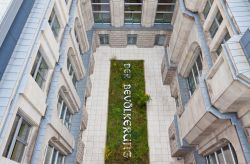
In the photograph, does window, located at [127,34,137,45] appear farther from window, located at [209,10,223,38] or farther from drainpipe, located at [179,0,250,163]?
window, located at [209,10,223,38]

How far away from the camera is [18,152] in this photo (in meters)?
14.6

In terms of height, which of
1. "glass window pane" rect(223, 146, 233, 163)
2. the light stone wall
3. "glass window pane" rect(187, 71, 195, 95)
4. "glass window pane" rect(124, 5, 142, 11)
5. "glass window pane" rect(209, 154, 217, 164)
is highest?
"glass window pane" rect(124, 5, 142, 11)

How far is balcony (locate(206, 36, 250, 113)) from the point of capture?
12867mm

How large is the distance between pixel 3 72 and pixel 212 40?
15227 mm

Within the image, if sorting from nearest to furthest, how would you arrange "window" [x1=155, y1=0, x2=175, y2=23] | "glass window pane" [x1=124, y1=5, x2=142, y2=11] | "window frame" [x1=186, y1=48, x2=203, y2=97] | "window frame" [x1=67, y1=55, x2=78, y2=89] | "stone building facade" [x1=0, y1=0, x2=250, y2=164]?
"stone building facade" [x1=0, y1=0, x2=250, y2=164] → "window frame" [x1=186, y1=48, x2=203, y2=97] → "window frame" [x1=67, y1=55, x2=78, y2=89] → "window" [x1=155, y1=0, x2=175, y2=23] → "glass window pane" [x1=124, y1=5, x2=142, y2=11]

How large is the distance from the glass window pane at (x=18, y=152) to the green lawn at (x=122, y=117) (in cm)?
1311

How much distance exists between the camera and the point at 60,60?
19.9 metres

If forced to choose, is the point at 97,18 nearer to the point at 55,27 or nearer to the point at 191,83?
the point at 55,27

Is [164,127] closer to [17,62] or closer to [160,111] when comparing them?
[160,111]

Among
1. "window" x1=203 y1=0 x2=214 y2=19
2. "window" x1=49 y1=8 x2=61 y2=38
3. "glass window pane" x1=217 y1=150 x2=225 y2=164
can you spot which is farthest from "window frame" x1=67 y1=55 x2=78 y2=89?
"glass window pane" x1=217 y1=150 x2=225 y2=164

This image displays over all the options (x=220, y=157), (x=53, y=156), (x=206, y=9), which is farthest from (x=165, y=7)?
(x=53, y=156)

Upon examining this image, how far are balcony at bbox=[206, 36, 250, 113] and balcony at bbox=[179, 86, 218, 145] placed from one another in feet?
5.12

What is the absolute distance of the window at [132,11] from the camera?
3019 centimetres

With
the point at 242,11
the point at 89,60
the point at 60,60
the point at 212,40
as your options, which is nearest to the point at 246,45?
the point at 242,11
